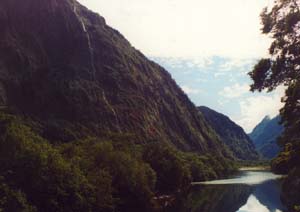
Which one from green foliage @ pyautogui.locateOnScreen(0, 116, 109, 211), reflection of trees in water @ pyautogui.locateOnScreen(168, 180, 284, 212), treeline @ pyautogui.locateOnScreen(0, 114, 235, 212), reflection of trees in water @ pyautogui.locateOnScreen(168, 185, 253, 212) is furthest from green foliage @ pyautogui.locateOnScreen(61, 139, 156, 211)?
green foliage @ pyautogui.locateOnScreen(0, 116, 109, 211)

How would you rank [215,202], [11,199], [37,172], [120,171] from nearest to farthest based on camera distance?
[11,199]
[37,172]
[120,171]
[215,202]

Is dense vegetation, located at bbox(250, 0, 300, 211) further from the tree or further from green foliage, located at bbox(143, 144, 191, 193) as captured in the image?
green foliage, located at bbox(143, 144, 191, 193)

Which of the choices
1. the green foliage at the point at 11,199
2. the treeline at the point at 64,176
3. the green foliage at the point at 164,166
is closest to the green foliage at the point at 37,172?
the treeline at the point at 64,176

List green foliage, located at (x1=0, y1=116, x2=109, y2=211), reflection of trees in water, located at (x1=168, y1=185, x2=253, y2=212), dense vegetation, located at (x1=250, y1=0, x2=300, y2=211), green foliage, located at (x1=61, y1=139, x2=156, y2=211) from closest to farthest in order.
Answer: dense vegetation, located at (x1=250, y1=0, x2=300, y2=211)
green foliage, located at (x1=0, y1=116, x2=109, y2=211)
green foliage, located at (x1=61, y1=139, x2=156, y2=211)
reflection of trees in water, located at (x1=168, y1=185, x2=253, y2=212)

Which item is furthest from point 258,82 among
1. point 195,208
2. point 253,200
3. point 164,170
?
point 253,200

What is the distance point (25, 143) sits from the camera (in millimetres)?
47344

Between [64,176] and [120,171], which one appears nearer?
[64,176]

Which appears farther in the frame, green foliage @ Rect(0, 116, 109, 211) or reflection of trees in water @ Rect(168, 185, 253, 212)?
reflection of trees in water @ Rect(168, 185, 253, 212)

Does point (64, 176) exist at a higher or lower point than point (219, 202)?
higher

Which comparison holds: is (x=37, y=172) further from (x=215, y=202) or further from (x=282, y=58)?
(x=215, y=202)

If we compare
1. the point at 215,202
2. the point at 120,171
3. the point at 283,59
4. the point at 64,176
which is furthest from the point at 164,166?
the point at 283,59

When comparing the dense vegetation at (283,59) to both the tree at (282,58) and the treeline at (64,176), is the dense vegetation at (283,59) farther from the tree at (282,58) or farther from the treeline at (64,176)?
the treeline at (64,176)

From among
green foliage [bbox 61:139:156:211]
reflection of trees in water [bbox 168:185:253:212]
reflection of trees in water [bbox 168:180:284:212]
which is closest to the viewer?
green foliage [bbox 61:139:156:211]

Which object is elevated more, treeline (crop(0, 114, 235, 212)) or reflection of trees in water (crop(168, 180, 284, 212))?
treeline (crop(0, 114, 235, 212))
